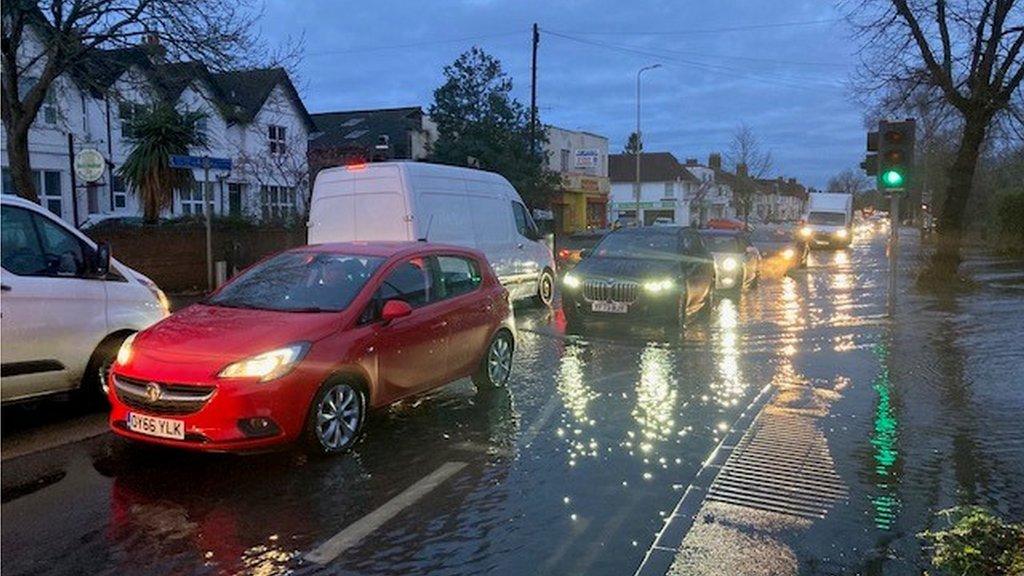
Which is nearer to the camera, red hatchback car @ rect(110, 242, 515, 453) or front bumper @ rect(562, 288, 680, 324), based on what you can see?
red hatchback car @ rect(110, 242, 515, 453)

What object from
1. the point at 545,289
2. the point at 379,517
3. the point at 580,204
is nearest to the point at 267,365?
the point at 379,517

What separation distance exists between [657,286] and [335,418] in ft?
24.8

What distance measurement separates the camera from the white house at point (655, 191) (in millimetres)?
80250

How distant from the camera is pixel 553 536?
191 inches

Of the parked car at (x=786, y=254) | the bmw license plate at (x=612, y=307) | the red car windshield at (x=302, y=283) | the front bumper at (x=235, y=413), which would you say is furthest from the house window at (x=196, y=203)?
the front bumper at (x=235, y=413)

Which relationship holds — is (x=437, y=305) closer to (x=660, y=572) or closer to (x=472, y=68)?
(x=660, y=572)

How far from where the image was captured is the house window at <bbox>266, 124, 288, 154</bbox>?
114ft

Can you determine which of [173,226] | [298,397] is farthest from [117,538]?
[173,226]

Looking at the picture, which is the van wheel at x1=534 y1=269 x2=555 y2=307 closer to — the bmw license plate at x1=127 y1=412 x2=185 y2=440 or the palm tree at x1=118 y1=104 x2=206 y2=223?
the palm tree at x1=118 y1=104 x2=206 y2=223

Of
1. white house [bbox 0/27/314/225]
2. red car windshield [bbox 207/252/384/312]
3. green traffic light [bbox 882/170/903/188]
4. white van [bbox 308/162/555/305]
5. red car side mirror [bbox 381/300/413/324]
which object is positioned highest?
Answer: white house [bbox 0/27/314/225]

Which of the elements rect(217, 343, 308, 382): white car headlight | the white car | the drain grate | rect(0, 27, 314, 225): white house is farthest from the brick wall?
the drain grate

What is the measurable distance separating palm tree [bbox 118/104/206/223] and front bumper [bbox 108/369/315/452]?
17.4 metres

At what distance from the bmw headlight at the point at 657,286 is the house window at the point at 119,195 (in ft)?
79.2

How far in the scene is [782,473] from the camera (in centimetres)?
602
